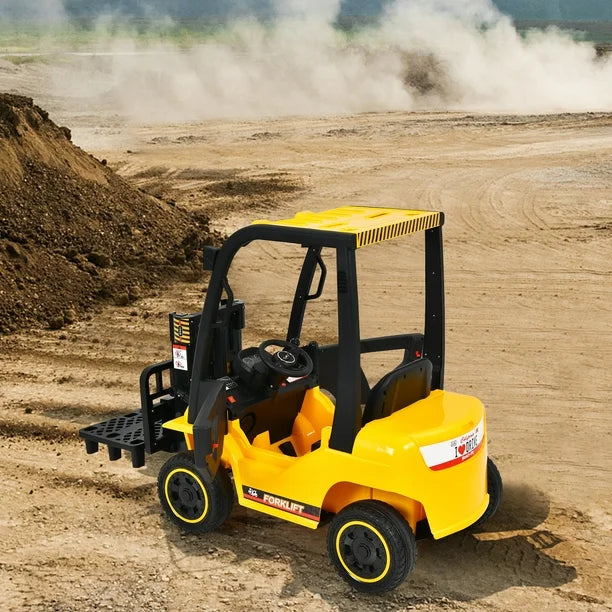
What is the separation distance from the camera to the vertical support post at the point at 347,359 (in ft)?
19.6

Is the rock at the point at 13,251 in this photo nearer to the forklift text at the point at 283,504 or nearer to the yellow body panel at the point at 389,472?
the yellow body panel at the point at 389,472

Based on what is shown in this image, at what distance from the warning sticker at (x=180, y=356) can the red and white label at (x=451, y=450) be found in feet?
7.00

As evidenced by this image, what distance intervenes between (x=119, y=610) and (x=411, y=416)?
2.32 metres

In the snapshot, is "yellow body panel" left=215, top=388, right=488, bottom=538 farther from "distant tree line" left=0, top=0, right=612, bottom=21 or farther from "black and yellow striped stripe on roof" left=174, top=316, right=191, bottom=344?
"distant tree line" left=0, top=0, right=612, bottom=21

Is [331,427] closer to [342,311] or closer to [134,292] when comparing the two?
[342,311]

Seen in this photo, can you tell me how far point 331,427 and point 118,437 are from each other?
7.35 ft

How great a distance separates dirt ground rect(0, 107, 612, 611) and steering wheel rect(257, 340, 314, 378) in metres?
1.31

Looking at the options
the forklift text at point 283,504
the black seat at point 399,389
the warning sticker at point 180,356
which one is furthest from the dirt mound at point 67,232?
the black seat at point 399,389

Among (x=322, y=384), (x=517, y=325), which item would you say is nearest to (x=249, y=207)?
(x=517, y=325)

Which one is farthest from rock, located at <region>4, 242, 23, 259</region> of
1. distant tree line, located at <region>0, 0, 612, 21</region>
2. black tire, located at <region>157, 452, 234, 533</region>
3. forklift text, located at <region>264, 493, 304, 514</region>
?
distant tree line, located at <region>0, 0, 612, 21</region>

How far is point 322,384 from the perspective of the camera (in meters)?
7.62

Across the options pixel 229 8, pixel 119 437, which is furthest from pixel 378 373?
pixel 229 8

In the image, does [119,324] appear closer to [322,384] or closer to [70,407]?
[70,407]

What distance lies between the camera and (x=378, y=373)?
1109 cm
